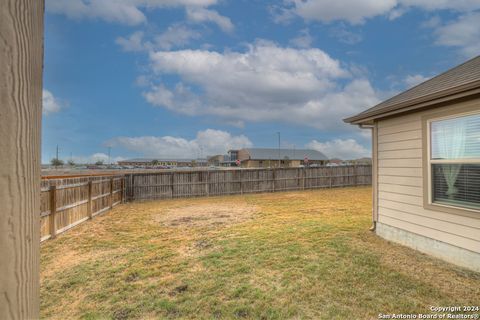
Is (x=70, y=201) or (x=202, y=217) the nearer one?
(x=70, y=201)

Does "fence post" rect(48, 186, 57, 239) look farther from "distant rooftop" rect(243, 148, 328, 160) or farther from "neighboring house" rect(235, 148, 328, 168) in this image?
"distant rooftop" rect(243, 148, 328, 160)

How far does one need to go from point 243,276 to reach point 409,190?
3507mm

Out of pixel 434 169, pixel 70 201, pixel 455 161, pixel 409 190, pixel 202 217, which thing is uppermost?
pixel 455 161

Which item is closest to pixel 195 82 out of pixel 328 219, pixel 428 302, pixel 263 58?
pixel 263 58

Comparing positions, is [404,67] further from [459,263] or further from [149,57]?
[149,57]

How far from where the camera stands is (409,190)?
4.73m

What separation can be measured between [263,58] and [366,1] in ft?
36.1

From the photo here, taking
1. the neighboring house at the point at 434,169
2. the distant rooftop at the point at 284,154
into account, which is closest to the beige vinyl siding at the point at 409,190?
the neighboring house at the point at 434,169

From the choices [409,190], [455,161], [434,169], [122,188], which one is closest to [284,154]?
[122,188]

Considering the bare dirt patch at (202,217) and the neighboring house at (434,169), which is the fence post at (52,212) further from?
the neighboring house at (434,169)

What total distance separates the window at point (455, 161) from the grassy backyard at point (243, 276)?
108cm

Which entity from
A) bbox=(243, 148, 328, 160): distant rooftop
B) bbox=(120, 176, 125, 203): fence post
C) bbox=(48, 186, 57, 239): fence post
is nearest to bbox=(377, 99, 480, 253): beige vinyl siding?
bbox=(48, 186, 57, 239): fence post

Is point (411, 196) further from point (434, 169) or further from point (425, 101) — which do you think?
point (425, 101)

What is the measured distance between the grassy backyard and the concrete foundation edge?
18 centimetres
